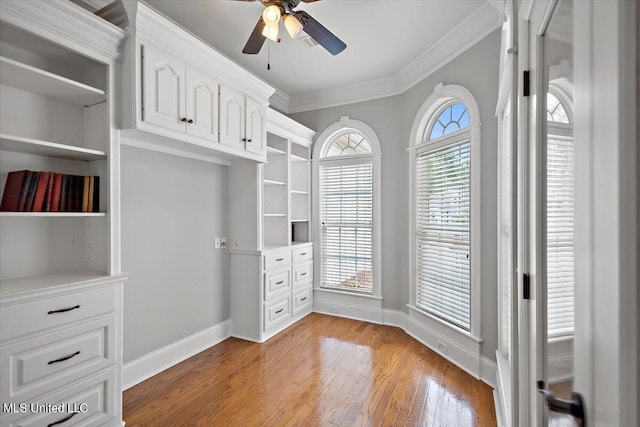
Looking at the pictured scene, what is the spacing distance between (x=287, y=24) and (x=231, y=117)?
105 centimetres

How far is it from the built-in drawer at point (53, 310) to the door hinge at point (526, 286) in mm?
2240

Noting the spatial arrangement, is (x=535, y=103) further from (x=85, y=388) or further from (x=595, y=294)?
(x=85, y=388)

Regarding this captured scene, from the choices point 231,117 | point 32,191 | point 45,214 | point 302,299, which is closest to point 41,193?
point 32,191

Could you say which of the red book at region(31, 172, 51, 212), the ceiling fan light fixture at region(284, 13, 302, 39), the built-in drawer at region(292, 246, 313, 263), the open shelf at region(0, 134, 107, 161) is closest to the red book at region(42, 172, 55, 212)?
the red book at region(31, 172, 51, 212)

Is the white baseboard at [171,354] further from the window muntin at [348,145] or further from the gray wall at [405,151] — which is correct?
the window muntin at [348,145]

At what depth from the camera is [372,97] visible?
155 inches

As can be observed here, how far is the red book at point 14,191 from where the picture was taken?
5.45 ft

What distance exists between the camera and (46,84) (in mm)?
1795

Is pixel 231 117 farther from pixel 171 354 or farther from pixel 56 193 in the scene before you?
pixel 171 354

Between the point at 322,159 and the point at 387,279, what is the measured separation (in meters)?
1.81

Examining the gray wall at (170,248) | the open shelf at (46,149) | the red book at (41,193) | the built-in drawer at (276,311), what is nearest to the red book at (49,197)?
the red book at (41,193)

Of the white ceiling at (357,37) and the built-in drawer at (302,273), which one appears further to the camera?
the built-in drawer at (302,273)

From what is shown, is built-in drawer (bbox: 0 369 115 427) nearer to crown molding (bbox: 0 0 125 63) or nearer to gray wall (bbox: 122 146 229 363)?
gray wall (bbox: 122 146 229 363)

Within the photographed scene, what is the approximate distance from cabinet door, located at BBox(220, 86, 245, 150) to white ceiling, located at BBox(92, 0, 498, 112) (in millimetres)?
553
